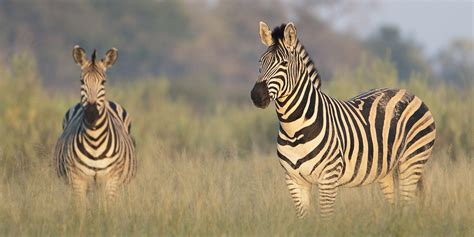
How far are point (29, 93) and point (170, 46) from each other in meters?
32.9

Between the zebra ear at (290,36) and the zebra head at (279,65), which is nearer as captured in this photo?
the zebra head at (279,65)

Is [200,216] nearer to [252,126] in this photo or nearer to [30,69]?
[30,69]

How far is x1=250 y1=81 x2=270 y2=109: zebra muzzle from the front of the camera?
7.71m

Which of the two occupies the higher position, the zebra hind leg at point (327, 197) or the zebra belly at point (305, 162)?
the zebra belly at point (305, 162)

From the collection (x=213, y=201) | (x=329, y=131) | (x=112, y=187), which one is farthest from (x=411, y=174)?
(x=112, y=187)

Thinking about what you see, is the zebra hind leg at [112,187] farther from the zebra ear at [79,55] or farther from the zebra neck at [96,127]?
the zebra ear at [79,55]

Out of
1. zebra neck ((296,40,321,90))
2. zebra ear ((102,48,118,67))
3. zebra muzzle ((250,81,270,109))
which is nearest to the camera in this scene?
zebra muzzle ((250,81,270,109))

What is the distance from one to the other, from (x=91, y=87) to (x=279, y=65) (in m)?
2.04

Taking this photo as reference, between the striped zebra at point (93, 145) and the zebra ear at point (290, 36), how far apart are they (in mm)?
2018

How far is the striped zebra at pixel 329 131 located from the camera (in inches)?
322

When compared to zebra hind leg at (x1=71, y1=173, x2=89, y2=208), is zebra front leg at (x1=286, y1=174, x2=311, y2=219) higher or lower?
lower

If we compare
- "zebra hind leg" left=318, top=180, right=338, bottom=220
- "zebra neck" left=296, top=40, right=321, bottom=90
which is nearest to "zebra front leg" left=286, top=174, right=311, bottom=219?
"zebra hind leg" left=318, top=180, right=338, bottom=220

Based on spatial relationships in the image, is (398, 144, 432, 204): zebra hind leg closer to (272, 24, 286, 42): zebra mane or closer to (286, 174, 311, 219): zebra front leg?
(286, 174, 311, 219): zebra front leg

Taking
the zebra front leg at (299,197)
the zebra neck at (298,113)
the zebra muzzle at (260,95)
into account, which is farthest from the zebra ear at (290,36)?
the zebra front leg at (299,197)
